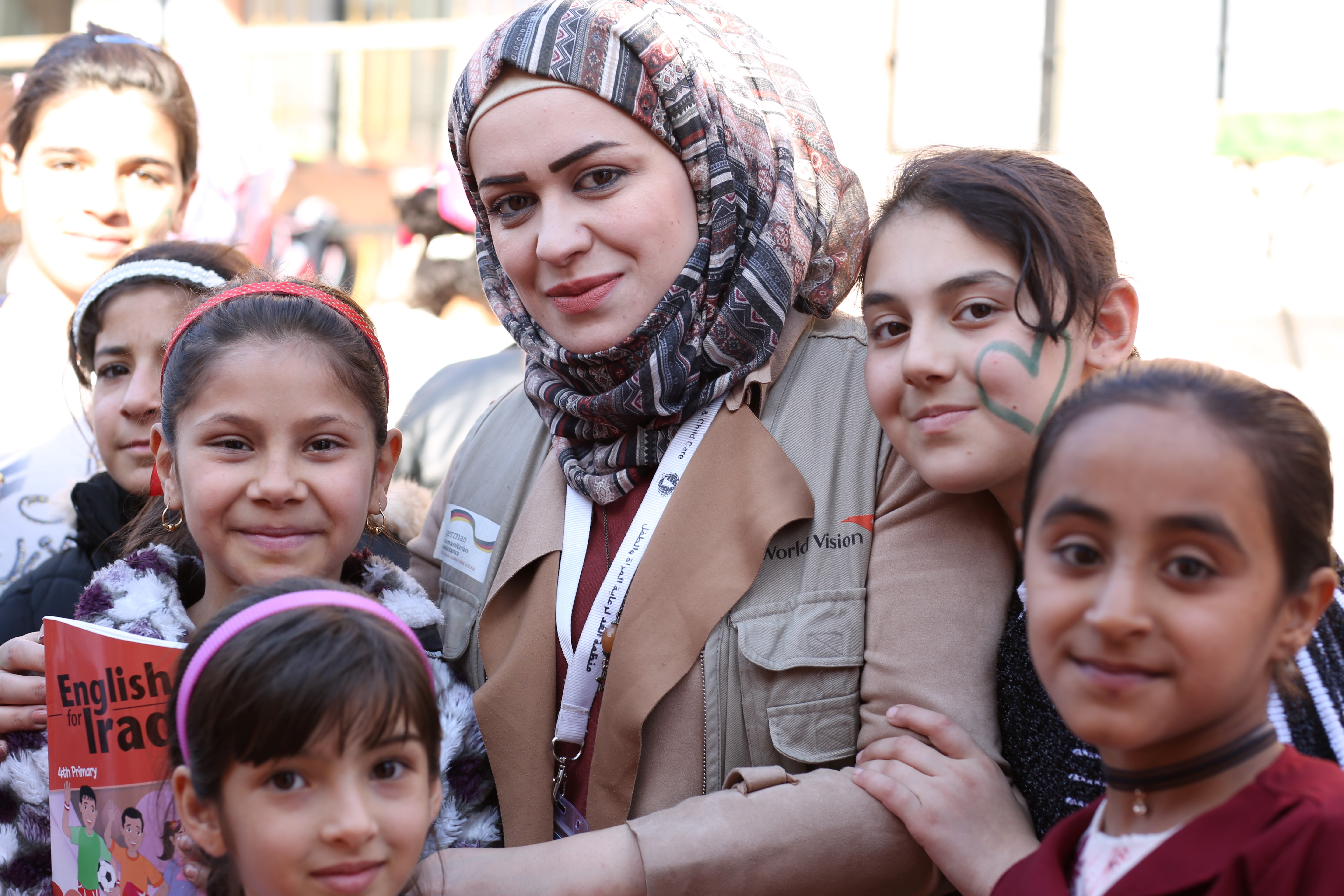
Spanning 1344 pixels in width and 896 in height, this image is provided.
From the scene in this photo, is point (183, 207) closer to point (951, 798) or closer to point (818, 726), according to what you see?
point (818, 726)

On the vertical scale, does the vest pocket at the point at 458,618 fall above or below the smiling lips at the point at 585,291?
below

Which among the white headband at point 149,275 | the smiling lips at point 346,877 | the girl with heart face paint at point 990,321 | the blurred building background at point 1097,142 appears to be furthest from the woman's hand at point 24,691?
the blurred building background at point 1097,142

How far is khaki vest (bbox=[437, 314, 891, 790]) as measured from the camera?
6.88 feet

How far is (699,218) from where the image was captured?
7.90 ft

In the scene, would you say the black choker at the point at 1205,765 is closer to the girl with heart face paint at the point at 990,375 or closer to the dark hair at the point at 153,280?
the girl with heart face paint at the point at 990,375

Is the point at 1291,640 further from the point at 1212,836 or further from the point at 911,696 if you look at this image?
the point at 911,696

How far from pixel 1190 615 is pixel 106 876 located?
1.72 metres

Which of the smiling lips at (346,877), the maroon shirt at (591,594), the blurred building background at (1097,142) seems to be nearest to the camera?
the smiling lips at (346,877)

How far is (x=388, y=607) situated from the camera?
234cm

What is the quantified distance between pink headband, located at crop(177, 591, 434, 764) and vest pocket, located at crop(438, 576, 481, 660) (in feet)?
2.01

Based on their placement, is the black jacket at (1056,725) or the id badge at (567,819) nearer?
the black jacket at (1056,725)

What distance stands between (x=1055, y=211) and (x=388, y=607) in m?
1.42

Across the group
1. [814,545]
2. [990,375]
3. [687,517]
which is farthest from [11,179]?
[990,375]

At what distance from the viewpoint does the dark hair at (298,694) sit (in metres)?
1.65
